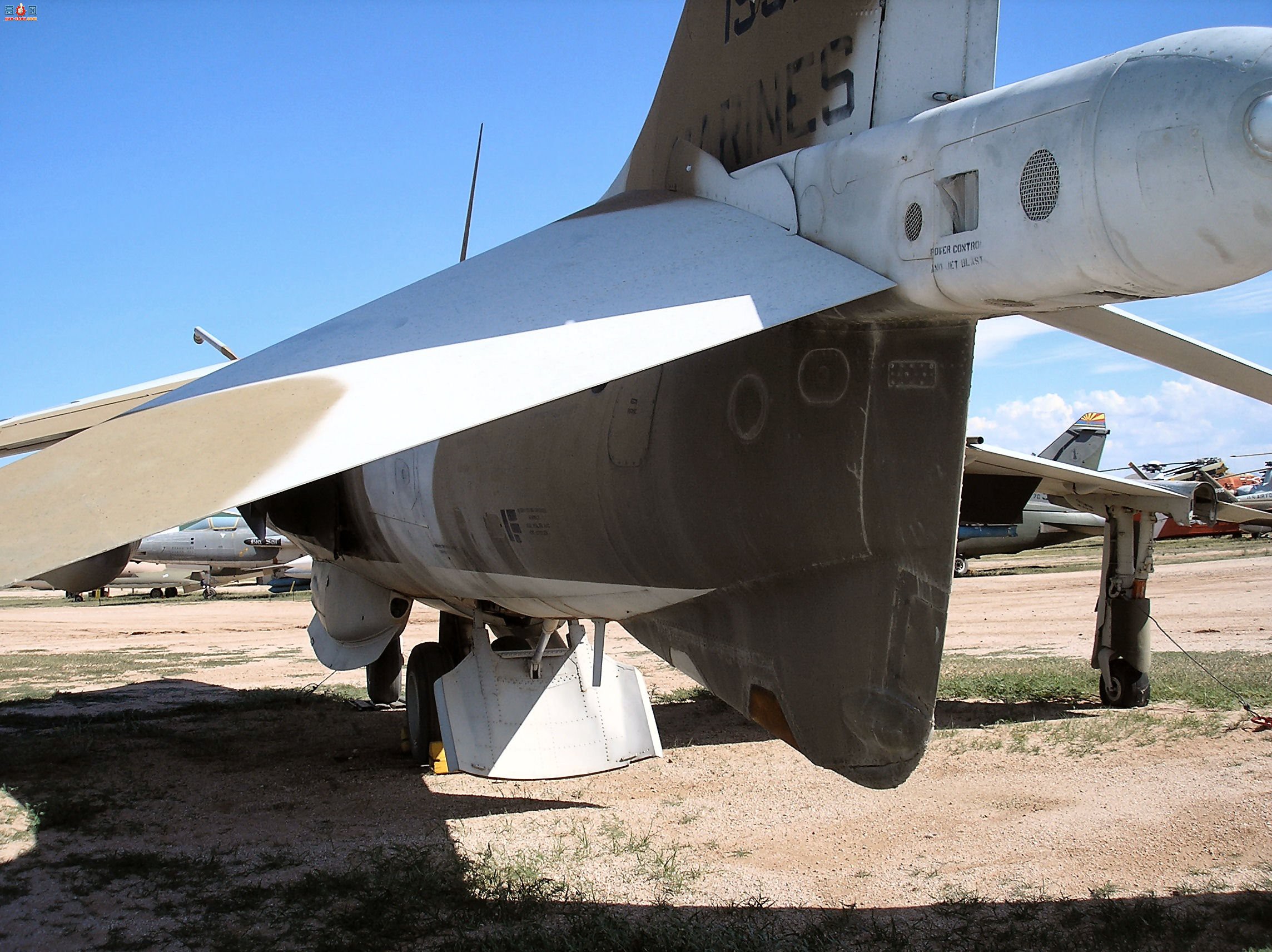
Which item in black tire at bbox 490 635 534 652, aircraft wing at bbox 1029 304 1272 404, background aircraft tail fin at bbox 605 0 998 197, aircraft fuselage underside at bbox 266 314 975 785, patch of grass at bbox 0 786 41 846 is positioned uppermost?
background aircraft tail fin at bbox 605 0 998 197

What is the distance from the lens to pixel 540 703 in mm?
6871

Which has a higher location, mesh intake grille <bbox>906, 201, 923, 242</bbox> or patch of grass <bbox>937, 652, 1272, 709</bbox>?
mesh intake grille <bbox>906, 201, 923, 242</bbox>

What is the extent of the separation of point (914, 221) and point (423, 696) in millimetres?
6910

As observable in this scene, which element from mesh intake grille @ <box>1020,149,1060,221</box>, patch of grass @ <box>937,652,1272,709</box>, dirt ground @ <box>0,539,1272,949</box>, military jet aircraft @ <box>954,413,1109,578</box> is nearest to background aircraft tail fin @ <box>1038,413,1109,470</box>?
military jet aircraft @ <box>954,413,1109,578</box>

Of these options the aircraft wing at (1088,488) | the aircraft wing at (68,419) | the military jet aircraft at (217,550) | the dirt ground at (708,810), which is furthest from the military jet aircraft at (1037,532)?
the military jet aircraft at (217,550)

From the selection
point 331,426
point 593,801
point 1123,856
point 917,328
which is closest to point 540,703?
point 593,801

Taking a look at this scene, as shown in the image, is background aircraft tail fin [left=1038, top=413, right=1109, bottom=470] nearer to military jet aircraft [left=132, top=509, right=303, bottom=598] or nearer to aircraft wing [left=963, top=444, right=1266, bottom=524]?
aircraft wing [left=963, top=444, right=1266, bottom=524]

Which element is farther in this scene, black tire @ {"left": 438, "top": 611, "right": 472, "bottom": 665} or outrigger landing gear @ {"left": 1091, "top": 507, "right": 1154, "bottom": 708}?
outrigger landing gear @ {"left": 1091, "top": 507, "right": 1154, "bottom": 708}

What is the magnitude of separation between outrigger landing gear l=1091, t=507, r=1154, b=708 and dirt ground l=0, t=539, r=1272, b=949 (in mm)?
338

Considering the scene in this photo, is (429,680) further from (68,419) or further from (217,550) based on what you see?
(217,550)

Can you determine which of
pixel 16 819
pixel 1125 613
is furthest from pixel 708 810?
pixel 1125 613

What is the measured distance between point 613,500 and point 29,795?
5.81 m

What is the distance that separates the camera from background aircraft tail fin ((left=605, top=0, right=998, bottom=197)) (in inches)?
109

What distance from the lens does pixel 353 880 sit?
17.5 ft
